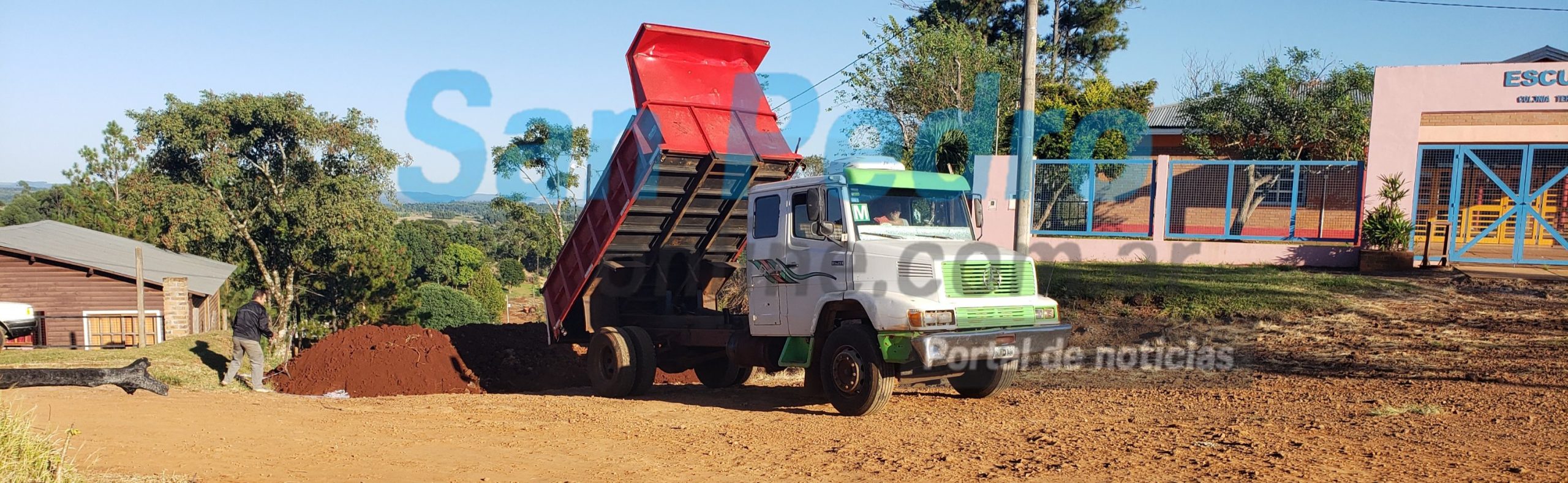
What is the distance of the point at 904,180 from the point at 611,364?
4.29 m

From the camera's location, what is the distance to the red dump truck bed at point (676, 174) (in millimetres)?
10016

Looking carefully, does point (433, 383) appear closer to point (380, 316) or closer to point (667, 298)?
point (667, 298)

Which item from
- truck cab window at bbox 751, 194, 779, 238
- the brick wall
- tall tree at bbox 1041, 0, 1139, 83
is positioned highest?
tall tree at bbox 1041, 0, 1139, 83

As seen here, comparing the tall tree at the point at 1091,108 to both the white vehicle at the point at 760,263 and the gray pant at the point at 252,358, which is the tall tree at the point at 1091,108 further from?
the gray pant at the point at 252,358

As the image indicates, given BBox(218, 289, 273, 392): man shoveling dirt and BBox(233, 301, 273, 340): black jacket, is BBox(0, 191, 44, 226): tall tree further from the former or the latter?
BBox(233, 301, 273, 340): black jacket

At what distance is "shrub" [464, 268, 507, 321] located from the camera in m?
66.3

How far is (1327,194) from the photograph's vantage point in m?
17.1

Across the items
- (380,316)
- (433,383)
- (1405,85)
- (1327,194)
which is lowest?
(380,316)

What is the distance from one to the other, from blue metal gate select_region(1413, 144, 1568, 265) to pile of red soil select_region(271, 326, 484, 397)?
51.4 feet

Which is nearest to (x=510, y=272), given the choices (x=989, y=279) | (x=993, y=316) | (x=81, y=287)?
(x=81, y=287)

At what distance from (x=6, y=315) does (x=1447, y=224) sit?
24.0 meters

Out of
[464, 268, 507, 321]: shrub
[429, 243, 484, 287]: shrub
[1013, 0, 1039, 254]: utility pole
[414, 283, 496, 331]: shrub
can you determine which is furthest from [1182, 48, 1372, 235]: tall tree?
[429, 243, 484, 287]: shrub

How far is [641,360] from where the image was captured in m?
10.7

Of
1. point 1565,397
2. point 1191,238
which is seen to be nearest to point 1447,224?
point 1191,238
